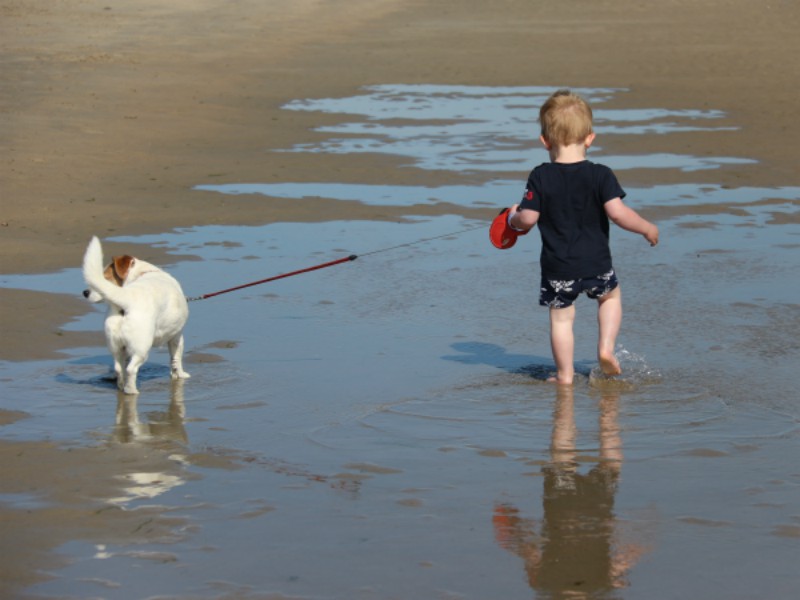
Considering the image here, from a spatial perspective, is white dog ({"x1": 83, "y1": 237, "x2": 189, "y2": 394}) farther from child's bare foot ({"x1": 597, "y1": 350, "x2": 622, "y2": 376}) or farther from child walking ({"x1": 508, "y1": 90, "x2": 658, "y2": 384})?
child's bare foot ({"x1": 597, "y1": 350, "x2": 622, "y2": 376})

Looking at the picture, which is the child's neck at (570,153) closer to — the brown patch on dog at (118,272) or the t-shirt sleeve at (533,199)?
the t-shirt sleeve at (533,199)

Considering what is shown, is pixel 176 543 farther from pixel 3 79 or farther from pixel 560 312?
pixel 3 79

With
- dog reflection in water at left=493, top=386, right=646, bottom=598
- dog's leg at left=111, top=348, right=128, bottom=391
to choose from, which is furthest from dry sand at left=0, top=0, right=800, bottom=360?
dog reflection in water at left=493, top=386, right=646, bottom=598

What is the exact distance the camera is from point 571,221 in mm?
6465

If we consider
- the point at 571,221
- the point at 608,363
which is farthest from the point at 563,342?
the point at 571,221

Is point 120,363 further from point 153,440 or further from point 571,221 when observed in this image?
point 571,221

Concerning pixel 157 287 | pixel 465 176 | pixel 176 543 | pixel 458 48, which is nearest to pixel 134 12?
pixel 458 48

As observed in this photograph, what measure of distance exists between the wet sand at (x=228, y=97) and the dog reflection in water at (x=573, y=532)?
3.84 ft

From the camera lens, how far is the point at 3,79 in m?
19.0

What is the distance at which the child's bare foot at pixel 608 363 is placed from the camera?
647 cm

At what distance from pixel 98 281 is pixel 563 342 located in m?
2.12

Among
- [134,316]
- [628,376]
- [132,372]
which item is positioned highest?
[134,316]

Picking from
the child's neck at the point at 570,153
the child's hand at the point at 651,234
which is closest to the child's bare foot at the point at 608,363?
the child's hand at the point at 651,234

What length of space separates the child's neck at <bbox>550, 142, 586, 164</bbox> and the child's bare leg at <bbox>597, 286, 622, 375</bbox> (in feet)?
2.17
